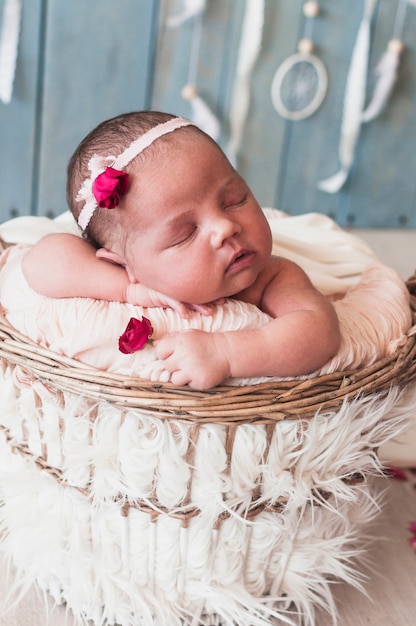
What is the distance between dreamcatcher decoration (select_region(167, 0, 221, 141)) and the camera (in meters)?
2.08

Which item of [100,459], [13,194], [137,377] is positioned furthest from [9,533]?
[13,194]

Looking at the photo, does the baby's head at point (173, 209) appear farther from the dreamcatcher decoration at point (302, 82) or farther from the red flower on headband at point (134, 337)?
the dreamcatcher decoration at point (302, 82)

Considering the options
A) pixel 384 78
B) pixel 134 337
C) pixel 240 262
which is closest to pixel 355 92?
pixel 384 78

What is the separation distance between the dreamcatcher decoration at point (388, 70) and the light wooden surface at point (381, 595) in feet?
4.21

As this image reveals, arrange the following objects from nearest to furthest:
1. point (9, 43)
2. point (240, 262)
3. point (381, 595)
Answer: point (240, 262) → point (381, 595) → point (9, 43)

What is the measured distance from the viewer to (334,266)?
4.56 feet

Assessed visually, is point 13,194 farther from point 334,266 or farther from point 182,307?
point 182,307

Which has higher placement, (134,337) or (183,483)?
(134,337)

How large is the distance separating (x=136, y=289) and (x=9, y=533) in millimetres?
421

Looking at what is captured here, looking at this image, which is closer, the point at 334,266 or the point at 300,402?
the point at 300,402

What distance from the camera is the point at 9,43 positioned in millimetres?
1984

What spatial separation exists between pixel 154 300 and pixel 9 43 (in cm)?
123

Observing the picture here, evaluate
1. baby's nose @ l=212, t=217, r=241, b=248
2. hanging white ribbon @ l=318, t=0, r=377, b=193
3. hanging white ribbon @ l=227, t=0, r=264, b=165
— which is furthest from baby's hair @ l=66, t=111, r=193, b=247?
hanging white ribbon @ l=318, t=0, r=377, b=193

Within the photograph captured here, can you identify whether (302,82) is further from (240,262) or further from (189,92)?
(240,262)
